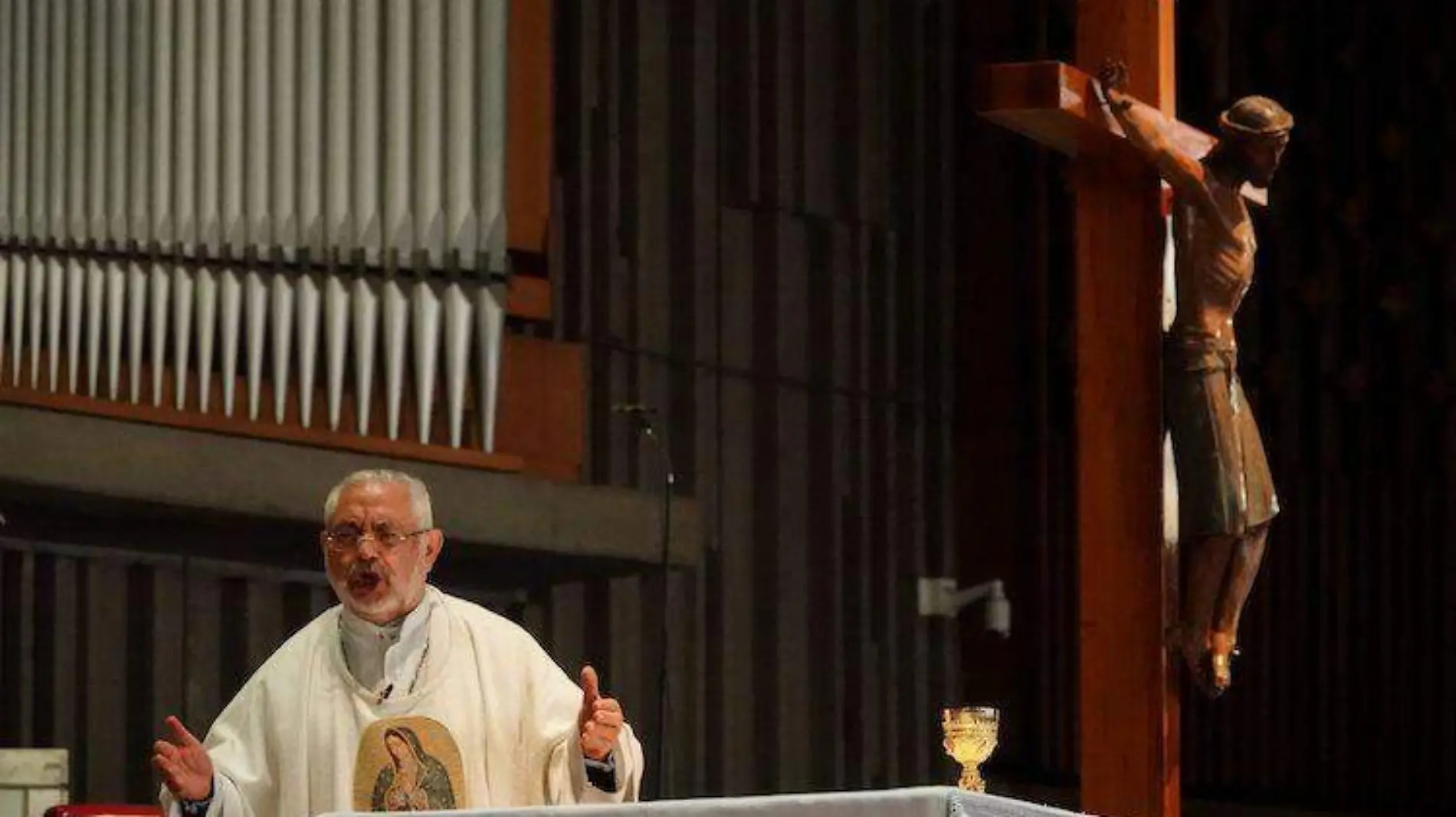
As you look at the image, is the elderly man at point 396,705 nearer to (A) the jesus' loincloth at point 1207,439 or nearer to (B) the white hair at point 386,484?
(B) the white hair at point 386,484

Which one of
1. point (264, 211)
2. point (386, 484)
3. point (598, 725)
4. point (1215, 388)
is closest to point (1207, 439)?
point (1215, 388)

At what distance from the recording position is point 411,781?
5.39 meters

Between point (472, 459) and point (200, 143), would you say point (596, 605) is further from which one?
point (200, 143)

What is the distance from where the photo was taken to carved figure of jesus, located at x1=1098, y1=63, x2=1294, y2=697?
5.38 metres

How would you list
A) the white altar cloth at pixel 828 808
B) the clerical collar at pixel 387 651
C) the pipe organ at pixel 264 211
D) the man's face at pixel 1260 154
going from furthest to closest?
the pipe organ at pixel 264 211 → the clerical collar at pixel 387 651 → the man's face at pixel 1260 154 → the white altar cloth at pixel 828 808

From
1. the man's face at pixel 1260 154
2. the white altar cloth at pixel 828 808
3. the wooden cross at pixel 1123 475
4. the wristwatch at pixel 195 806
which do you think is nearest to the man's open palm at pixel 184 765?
the wristwatch at pixel 195 806

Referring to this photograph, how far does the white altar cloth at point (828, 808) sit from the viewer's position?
314 centimetres

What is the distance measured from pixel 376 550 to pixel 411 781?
0.41m

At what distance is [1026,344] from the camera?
8.77 meters

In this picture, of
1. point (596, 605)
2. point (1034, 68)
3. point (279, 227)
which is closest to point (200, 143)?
point (279, 227)

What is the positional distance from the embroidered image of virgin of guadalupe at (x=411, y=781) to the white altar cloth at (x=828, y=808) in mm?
2078

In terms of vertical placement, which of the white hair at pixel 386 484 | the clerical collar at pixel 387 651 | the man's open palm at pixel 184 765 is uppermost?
the white hair at pixel 386 484

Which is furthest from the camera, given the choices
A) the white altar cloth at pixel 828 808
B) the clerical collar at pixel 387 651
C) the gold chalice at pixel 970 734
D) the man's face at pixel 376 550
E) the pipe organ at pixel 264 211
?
the pipe organ at pixel 264 211

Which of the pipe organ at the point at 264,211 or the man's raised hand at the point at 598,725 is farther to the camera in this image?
the pipe organ at the point at 264,211
